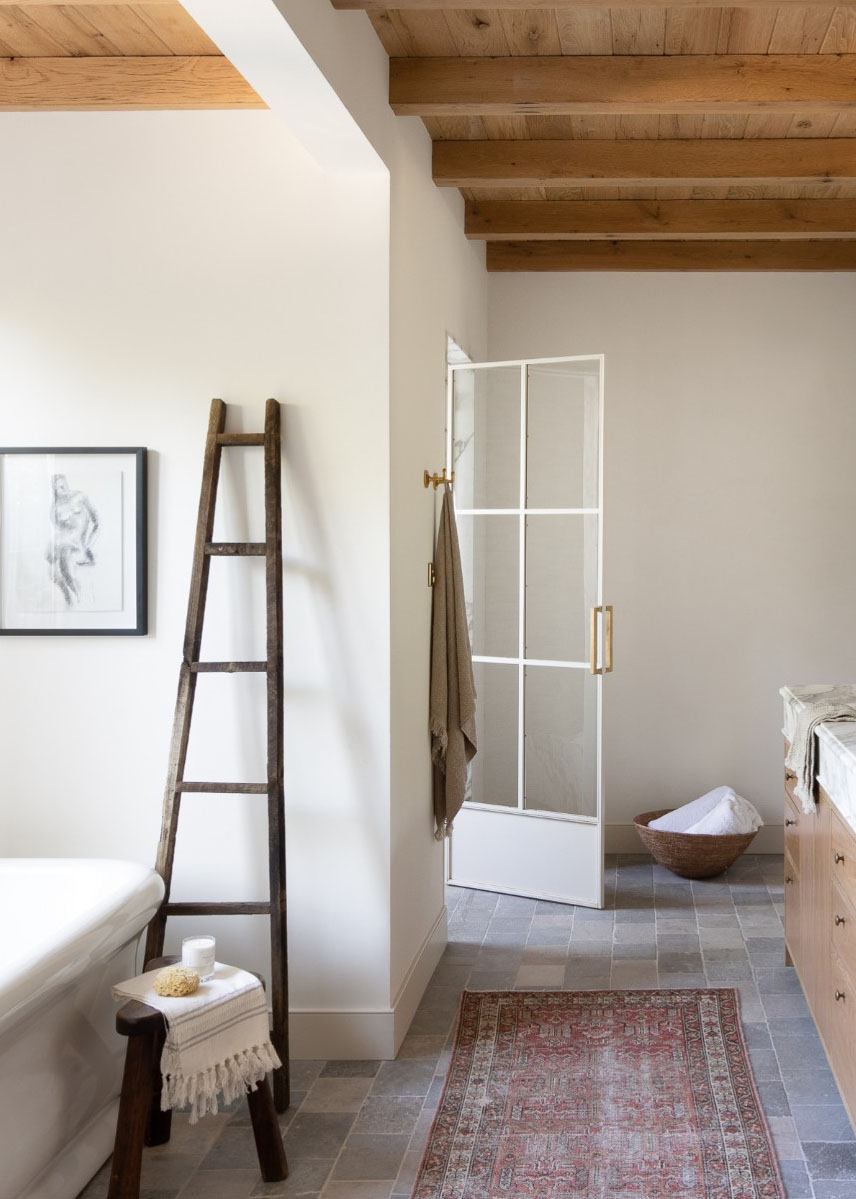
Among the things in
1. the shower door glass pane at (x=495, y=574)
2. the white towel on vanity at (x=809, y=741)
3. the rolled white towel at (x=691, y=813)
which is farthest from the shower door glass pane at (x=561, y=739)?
the white towel on vanity at (x=809, y=741)

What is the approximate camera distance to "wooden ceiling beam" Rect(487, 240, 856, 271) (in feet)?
16.6

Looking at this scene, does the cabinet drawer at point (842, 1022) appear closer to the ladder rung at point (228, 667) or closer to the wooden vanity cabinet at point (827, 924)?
the wooden vanity cabinet at point (827, 924)

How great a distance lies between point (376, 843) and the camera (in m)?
3.10

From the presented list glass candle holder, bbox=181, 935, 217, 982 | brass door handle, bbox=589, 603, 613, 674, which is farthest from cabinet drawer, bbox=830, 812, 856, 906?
brass door handle, bbox=589, 603, 613, 674

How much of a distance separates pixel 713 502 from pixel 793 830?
2064 millimetres

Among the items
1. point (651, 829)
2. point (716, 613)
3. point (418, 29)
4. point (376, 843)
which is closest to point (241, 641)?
point (376, 843)

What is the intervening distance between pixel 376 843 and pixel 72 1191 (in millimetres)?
1091

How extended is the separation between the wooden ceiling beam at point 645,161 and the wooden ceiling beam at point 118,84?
3.17ft

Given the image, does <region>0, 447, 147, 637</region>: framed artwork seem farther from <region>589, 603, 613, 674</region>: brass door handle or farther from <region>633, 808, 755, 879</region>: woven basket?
<region>633, 808, 755, 879</region>: woven basket

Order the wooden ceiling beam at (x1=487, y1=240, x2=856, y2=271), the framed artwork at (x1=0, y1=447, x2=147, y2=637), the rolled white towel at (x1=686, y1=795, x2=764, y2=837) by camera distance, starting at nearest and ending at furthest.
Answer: the framed artwork at (x1=0, y1=447, x2=147, y2=637) < the rolled white towel at (x1=686, y1=795, x2=764, y2=837) < the wooden ceiling beam at (x1=487, y1=240, x2=856, y2=271)

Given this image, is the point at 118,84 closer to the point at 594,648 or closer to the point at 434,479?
the point at 434,479

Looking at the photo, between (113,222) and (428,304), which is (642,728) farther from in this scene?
(113,222)

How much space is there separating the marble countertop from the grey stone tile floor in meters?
0.76

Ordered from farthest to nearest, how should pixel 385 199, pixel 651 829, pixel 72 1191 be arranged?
pixel 651 829 → pixel 385 199 → pixel 72 1191
